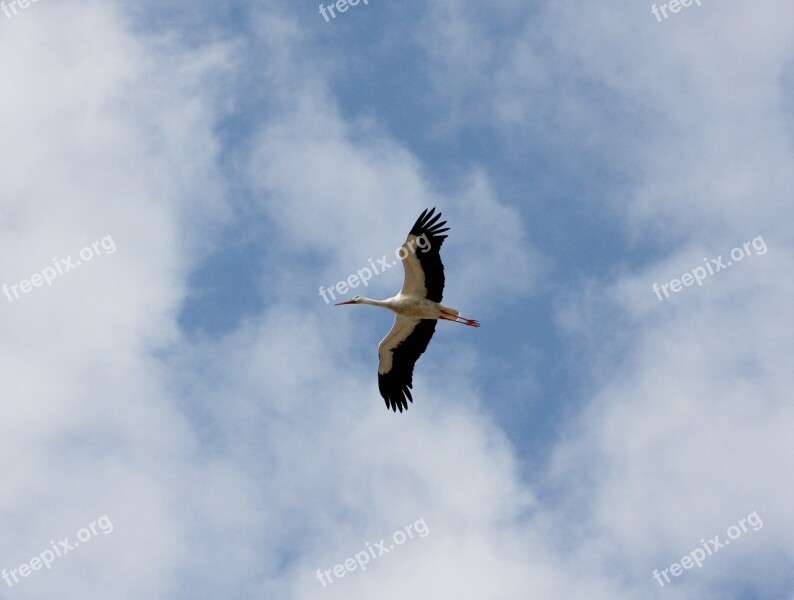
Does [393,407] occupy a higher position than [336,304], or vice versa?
[336,304]

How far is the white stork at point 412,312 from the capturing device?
94.6 ft

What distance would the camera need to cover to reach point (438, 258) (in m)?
29.0

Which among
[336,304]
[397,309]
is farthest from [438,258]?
[336,304]

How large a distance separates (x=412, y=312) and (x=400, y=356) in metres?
1.47

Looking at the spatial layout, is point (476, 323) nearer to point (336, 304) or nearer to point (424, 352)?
point (424, 352)

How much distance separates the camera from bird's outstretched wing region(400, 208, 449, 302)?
2870 cm

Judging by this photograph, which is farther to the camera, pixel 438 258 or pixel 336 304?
pixel 336 304

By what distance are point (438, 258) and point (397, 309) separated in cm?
172

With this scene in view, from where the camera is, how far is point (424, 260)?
95.1ft

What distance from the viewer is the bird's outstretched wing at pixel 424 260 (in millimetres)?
28703

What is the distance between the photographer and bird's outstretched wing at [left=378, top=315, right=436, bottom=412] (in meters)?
30.5

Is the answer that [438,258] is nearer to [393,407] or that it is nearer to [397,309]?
[397,309]

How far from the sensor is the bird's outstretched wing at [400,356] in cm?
3055

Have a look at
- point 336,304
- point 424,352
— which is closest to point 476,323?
point 424,352
